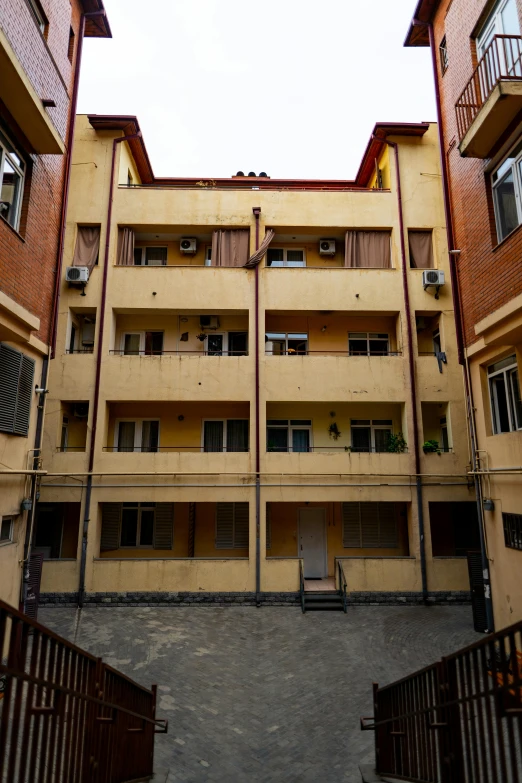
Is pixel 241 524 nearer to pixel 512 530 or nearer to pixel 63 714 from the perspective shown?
pixel 512 530

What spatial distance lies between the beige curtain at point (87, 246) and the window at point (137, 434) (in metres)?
5.30

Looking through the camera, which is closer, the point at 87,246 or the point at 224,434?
the point at 87,246

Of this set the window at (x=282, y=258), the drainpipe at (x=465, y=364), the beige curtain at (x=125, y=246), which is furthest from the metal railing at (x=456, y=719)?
the beige curtain at (x=125, y=246)

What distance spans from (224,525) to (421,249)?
11.6m

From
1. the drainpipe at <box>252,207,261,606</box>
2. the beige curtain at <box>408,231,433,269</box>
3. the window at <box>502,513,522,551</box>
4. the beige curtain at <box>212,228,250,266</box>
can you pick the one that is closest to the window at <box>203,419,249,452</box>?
the drainpipe at <box>252,207,261,606</box>

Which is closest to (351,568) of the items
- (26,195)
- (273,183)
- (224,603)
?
(224,603)

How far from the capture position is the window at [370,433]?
16.0 m

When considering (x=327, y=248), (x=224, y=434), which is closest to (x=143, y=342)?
(x=224, y=434)

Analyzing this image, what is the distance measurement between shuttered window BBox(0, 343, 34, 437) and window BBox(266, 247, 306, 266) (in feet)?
33.2

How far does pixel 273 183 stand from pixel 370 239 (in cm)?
493

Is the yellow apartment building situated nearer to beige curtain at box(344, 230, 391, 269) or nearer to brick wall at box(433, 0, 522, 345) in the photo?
beige curtain at box(344, 230, 391, 269)

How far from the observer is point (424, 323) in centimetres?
1642

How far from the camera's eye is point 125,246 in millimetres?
15852

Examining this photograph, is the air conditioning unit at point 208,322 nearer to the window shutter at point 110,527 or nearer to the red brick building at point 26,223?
the red brick building at point 26,223
